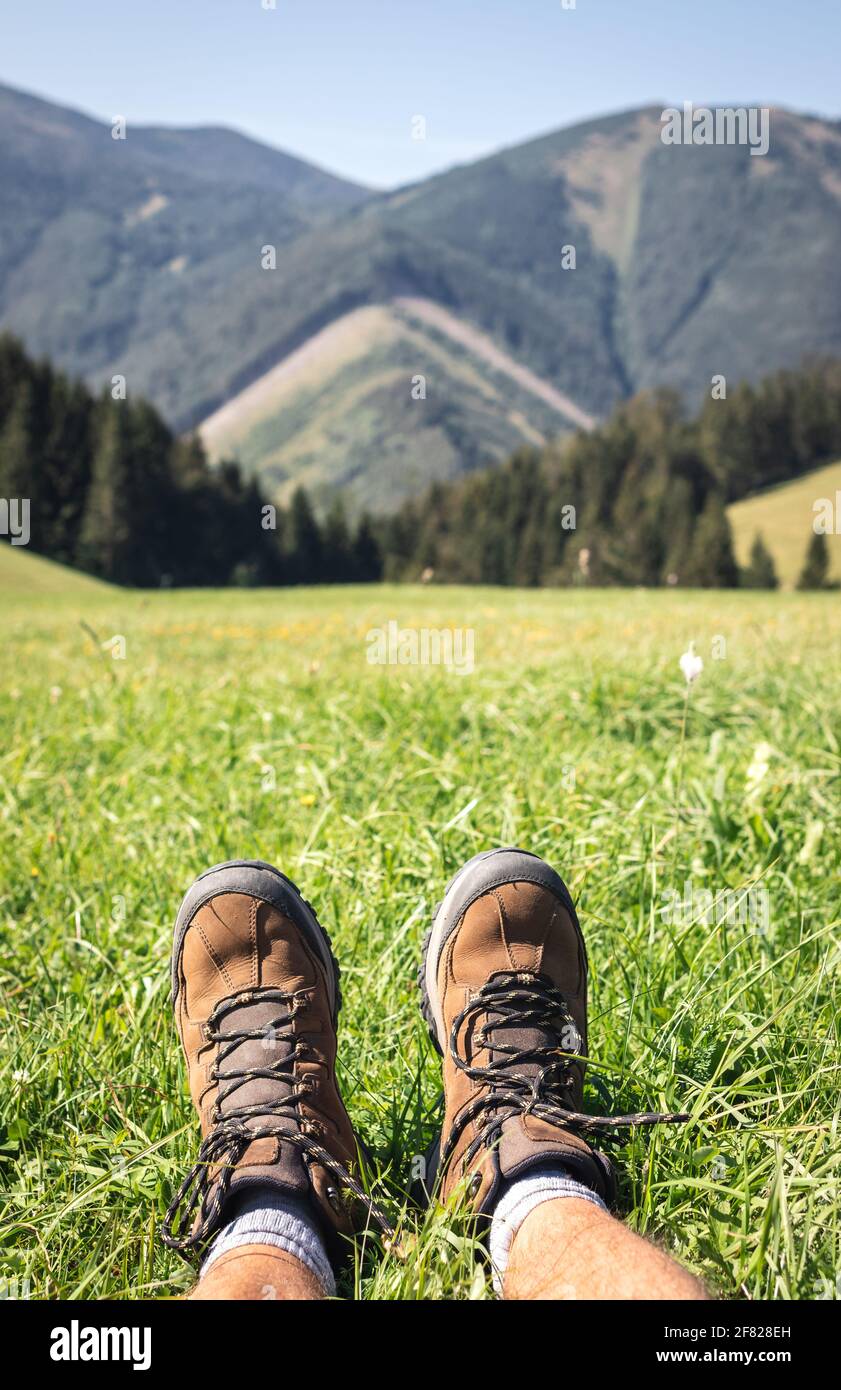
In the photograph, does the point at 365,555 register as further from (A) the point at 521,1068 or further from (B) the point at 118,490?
(A) the point at 521,1068

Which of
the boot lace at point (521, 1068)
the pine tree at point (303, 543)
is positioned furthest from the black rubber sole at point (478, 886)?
the pine tree at point (303, 543)

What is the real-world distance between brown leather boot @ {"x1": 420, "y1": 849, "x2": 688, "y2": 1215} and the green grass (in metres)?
0.10

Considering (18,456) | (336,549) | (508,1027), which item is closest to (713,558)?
(336,549)

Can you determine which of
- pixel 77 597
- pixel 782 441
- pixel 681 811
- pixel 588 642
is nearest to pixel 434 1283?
pixel 681 811

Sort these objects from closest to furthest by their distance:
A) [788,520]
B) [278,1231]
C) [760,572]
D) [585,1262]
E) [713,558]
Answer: [585,1262] → [278,1231] → [760,572] → [713,558] → [788,520]

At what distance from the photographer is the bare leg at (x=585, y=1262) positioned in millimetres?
1346

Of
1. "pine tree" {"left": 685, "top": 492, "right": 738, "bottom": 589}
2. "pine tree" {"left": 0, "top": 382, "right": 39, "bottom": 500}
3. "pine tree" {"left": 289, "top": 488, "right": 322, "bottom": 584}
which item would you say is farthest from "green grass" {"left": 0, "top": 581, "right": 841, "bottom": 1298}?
"pine tree" {"left": 289, "top": 488, "right": 322, "bottom": 584}

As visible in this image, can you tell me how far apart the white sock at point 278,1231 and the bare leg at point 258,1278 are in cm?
2

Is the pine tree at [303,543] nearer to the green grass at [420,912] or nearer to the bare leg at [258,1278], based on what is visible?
the green grass at [420,912]

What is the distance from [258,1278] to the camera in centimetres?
144

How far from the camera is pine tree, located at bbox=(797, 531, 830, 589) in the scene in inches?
2270

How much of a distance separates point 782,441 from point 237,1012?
98.9 meters

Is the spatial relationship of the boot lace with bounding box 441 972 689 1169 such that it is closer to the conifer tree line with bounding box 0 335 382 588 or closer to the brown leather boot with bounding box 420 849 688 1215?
the brown leather boot with bounding box 420 849 688 1215

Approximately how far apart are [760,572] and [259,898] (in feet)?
203
